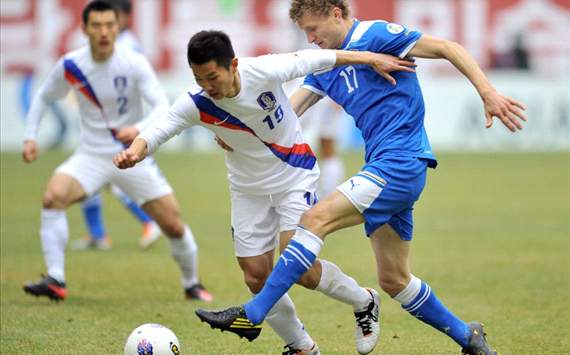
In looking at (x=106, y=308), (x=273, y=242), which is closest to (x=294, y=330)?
(x=273, y=242)

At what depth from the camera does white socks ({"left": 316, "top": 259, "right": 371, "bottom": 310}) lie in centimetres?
667

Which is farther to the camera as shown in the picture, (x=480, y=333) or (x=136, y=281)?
(x=136, y=281)

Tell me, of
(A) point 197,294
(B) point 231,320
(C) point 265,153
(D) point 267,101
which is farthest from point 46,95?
(B) point 231,320

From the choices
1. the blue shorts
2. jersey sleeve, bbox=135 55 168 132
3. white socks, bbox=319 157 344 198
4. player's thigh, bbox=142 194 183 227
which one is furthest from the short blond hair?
white socks, bbox=319 157 344 198

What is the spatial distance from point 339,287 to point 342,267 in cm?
447

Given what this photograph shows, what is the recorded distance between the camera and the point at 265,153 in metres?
6.64

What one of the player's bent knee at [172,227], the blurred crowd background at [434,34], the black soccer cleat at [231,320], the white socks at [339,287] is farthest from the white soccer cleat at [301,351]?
the blurred crowd background at [434,34]

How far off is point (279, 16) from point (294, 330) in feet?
70.8

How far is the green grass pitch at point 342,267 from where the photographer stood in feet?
24.9

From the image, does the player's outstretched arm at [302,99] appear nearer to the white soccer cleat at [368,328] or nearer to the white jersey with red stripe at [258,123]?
the white jersey with red stripe at [258,123]

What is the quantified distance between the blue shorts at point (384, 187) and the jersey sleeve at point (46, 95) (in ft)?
13.2

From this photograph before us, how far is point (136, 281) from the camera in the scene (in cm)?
1040

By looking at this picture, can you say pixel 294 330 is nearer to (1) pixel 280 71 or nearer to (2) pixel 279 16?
(1) pixel 280 71

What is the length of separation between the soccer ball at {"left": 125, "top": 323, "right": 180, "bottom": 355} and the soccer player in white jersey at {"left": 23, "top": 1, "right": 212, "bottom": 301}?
9.19ft
